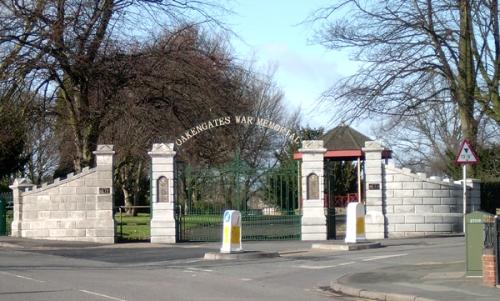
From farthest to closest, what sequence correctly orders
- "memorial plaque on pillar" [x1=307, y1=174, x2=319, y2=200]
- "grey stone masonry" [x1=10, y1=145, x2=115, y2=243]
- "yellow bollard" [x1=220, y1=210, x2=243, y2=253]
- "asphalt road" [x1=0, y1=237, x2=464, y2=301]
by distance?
"grey stone masonry" [x1=10, y1=145, x2=115, y2=243]
"memorial plaque on pillar" [x1=307, y1=174, x2=319, y2=200]
"yellow bollard" [x1=220, y1=210, x2=243, y2=253]
"asphalt road" [x1=0, y1=237, x2=464, y2=301]

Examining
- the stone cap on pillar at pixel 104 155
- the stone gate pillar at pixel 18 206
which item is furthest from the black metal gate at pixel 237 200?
the stone gate pillar at pixel 18 206

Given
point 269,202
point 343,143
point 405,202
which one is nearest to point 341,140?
point 343,143

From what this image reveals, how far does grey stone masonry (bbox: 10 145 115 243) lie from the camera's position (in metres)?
26.3

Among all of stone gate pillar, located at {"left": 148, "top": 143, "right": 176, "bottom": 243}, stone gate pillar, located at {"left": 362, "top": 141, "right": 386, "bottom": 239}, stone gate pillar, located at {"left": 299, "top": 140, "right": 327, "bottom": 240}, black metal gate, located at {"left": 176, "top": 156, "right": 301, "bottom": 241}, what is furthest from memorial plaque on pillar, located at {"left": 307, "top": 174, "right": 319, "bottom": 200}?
stone gate pillar, located at {"left": 148, "top": 143, "right": 176, "bottom": 243}

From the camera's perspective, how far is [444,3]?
30.9 m

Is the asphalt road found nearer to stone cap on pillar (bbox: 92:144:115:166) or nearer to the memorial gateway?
the memorial gateway

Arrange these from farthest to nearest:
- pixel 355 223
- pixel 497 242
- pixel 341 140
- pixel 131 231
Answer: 1. pixel 341 140
2. pixel 131 231
3. pixel 355 223
4. pixel 497 242

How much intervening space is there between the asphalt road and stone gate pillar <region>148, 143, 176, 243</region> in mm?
1186

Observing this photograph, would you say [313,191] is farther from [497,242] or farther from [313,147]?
[497,242]

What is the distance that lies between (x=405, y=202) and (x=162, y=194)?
840 centimetres

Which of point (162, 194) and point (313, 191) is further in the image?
point (162, 194)

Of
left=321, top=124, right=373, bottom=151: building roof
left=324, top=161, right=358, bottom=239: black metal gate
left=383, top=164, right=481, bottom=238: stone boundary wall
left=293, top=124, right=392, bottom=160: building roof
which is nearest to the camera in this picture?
left=383, top=164, right=481, bottom=238: stone boundary wall

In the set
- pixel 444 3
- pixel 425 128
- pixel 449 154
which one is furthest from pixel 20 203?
pixel 425 128

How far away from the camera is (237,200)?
2652 cm
